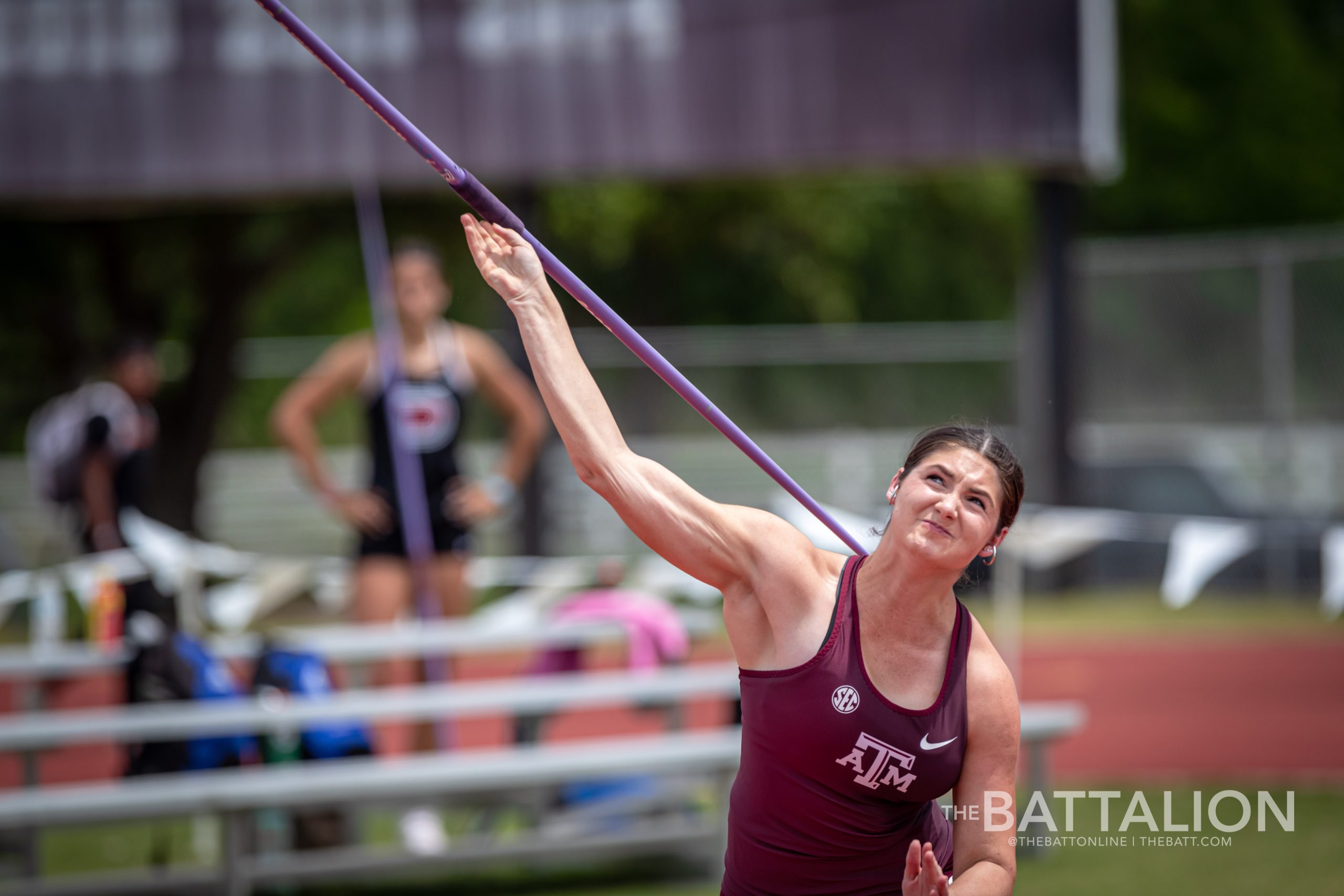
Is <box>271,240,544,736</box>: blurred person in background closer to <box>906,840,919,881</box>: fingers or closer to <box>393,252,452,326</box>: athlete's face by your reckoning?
<box>393,252,452,326</box>: athlete's face

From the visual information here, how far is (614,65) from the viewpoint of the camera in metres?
12.3

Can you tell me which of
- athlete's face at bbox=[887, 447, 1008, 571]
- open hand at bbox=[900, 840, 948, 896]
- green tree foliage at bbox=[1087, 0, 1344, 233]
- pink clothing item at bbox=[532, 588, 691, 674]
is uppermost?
green tree foliage at bbox=[1087, 0, 1344, 233]

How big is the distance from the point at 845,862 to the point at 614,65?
1046cm

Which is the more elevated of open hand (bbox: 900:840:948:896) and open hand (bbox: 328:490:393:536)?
open hand (bbox: 328:490:393:536)

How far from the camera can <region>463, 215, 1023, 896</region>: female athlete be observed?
8.41 ft

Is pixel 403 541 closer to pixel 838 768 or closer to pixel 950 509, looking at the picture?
pixel 838 768

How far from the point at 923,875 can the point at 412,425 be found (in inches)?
167

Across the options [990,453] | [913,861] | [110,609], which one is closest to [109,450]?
[110,609]

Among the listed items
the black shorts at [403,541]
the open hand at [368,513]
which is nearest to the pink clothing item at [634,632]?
the black shorts at [403,541]

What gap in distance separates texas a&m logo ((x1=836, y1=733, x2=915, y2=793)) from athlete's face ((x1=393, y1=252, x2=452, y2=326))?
377 centimetres

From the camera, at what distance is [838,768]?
8.47 feet

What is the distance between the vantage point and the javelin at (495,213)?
2.58 metres

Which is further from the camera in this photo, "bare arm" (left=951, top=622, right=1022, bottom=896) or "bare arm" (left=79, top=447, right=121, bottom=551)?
"bare arm" (left=79, top=447, right=121, bottom=551)

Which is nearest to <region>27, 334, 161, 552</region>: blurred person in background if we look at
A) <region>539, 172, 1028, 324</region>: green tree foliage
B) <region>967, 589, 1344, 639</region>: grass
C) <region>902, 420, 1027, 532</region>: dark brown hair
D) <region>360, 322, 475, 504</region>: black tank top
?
<region>360, 322, 475, 504</region>: black tank top
